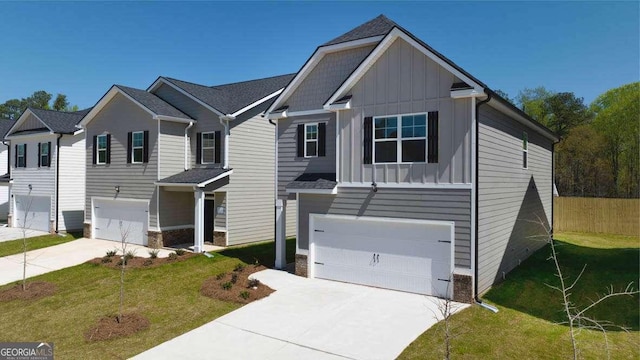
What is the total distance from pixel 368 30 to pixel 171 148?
34.9 ft

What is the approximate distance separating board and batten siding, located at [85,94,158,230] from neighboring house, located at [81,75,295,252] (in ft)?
0.16

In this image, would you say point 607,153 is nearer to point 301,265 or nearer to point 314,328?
point 301,265

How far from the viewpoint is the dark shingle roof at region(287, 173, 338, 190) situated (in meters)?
12.3

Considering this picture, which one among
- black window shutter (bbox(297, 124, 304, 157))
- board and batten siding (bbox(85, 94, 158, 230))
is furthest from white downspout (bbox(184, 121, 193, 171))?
black window shutter (bbox(297, 124, 304, 157))

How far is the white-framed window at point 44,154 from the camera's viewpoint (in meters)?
22.8

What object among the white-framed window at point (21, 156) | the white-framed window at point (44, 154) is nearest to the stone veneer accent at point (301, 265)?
the white-framed window at point (44, 154)

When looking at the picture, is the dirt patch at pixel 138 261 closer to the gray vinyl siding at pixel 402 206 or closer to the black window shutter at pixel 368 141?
the gray vinyl siding at pixel 402 206

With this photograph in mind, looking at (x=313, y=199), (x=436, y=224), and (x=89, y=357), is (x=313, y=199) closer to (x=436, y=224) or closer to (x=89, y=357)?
(x=436, y=224)

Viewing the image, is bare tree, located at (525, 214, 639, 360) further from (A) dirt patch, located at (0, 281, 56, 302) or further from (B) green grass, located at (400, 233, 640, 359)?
(A) dirt patch, located at (0, 281, 56, 302)

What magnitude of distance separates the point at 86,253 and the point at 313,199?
1104cm

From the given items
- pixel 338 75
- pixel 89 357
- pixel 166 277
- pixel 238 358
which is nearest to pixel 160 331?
pixel 89 357

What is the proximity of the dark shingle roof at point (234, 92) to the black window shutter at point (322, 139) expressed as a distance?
5.89 meters

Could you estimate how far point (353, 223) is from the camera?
40.0ft

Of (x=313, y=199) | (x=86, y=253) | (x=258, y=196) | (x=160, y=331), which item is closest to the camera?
(x=160, y=331)
